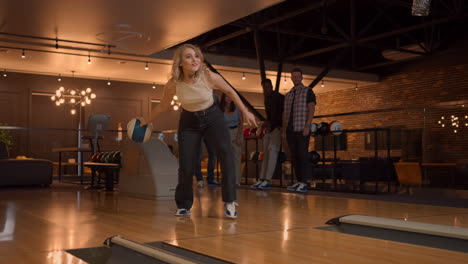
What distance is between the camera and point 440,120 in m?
7.27

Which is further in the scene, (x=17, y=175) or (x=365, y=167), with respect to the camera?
(x=17, y=175)

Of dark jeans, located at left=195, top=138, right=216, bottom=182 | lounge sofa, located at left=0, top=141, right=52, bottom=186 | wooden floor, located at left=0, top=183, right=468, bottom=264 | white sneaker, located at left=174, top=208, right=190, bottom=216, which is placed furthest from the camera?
lounge sofa, located at left=0, top=141, right=52, bottom=186

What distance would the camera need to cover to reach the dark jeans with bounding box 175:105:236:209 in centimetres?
386

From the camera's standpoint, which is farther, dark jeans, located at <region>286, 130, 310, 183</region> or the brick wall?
the brick wall

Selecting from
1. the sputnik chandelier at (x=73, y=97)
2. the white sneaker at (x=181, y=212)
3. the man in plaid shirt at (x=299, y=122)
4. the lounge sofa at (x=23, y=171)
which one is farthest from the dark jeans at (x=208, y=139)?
the sputnik chandelier at (x=73, y=97)

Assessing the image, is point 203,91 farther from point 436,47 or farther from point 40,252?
point 436,47

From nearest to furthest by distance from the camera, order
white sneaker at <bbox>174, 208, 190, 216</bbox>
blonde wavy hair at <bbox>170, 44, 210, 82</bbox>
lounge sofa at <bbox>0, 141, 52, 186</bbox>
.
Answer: blonde wavy hair at <bbox>170, 44, 210, 82</bbox>
white sneaker at <bbox>174, 208, 190, 216</bbox>
lounge sofa at <bbox>0, 141, 52, 186</bbox>

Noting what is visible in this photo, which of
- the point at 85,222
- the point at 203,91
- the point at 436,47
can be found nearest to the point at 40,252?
the point at 85,222

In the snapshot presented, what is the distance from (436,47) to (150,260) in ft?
40.3

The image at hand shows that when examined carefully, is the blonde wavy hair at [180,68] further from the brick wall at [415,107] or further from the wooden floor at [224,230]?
the brick wall at [415,107]

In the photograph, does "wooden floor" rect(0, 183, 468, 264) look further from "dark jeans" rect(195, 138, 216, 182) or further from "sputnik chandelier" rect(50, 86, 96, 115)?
"sputnik chandelier" rect(50, 86, 96, 115)

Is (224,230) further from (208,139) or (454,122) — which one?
(454,122)

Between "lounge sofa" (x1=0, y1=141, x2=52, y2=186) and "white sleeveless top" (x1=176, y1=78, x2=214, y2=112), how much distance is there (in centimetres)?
540

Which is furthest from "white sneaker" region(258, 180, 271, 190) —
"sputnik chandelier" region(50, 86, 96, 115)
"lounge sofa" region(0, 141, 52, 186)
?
"sputnik chandelier" region(50, 86, 96, 115)
